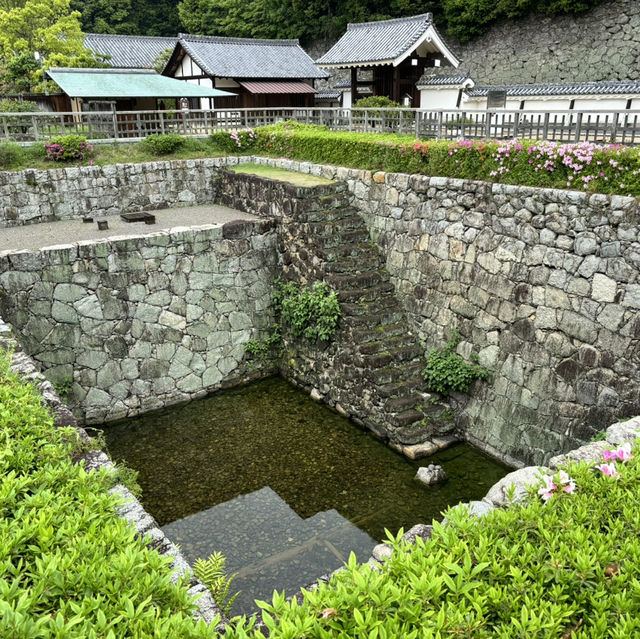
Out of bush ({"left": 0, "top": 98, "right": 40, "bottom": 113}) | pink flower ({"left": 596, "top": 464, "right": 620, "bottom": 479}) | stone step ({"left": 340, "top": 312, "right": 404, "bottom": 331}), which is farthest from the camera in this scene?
bush ({"left": 0, "top": 98, "right": 40, "bottom": 113})

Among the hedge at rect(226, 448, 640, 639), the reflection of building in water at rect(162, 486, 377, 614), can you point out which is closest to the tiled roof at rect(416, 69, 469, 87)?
the reflection of building in water at rect(162, 486, 377, 614)

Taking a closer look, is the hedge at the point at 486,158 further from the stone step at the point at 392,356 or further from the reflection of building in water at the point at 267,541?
the reflection of building in water at the point at 267,541

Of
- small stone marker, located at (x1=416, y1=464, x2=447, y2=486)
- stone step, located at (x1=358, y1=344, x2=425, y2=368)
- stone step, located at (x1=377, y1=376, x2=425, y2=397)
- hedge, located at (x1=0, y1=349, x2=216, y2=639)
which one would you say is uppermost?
hedge, located at (x1=0, y1=349, x2=216, y2=639)

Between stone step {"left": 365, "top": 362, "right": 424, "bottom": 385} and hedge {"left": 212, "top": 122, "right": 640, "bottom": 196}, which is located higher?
hedge {"left": 212, "top": 122, "right": 640, "bottom": 196}

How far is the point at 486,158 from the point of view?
10.6m

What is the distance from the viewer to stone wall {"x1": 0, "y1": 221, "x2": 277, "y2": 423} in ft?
37.5

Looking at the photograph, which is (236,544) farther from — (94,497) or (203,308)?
(203,308)

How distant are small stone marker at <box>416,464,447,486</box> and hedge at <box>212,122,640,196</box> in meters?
5.18

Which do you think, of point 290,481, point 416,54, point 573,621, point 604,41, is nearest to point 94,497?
point 573,621

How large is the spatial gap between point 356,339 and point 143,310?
15.5 feet

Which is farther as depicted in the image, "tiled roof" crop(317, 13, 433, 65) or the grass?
"tiled roof" crop(317, 13, 433, 65)

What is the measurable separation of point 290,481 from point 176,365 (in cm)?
452

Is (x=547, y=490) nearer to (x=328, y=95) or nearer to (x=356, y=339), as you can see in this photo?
(x=356, y=339)

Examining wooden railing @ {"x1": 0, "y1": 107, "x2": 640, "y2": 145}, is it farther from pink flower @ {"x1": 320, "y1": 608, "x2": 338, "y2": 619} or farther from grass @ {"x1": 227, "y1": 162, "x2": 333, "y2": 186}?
pink flower @ {"x1": 320, "y1": 608, "x2": 338, "y2": 619}
